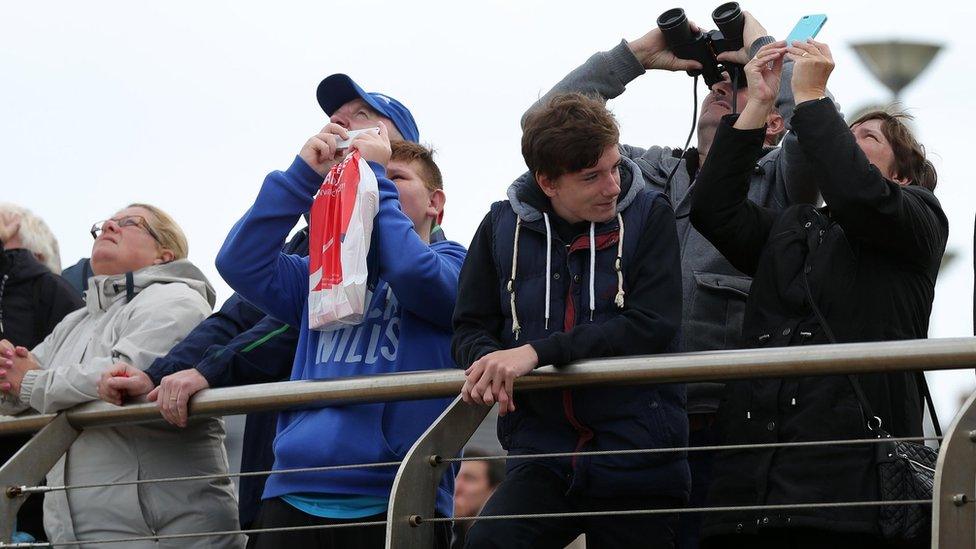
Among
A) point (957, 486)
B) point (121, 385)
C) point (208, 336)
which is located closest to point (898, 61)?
point (208, 336)

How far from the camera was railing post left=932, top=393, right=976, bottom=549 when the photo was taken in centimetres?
337

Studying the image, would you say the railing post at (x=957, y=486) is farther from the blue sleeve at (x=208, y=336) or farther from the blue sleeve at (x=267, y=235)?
the blue sleeve at (x=208, y=336)

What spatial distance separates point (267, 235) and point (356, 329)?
41cm

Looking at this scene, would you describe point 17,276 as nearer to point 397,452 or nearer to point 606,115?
point 397,452

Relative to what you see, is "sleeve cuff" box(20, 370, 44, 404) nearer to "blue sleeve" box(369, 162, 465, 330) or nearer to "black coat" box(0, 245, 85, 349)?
"black coat" box(0, 245, 85, 349)

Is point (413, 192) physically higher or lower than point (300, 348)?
higher

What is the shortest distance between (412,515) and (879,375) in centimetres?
116

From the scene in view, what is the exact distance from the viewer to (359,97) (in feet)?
16.8

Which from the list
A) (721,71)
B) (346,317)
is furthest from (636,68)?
(346,317)

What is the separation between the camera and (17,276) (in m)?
6.14

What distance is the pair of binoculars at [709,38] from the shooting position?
4.88 metres

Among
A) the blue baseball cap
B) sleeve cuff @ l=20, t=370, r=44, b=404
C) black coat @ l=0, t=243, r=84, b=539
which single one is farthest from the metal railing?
black coat @ l=0, t=243, r=84, b=539

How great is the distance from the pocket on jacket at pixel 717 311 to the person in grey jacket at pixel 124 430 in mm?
1571

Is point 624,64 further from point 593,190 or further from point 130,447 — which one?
point 130,447
